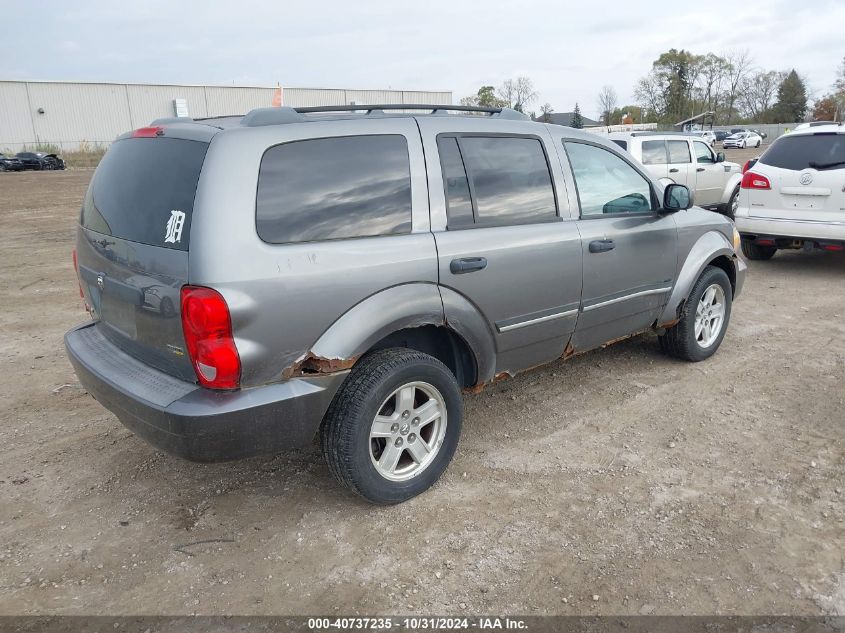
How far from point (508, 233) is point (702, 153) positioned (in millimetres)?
10642

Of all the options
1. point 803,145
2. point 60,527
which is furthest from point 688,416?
point 803,145

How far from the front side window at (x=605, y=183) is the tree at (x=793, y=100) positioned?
90.9 m

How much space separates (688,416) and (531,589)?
6.71ft

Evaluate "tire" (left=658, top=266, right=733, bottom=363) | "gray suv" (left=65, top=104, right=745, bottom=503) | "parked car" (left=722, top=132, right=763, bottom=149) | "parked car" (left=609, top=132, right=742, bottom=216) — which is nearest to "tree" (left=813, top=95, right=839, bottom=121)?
"parked car" (left=722, top=132, right=763, bottom=149)

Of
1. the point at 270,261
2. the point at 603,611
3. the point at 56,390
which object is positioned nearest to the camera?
the point at 603,611

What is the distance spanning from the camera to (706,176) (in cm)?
1269

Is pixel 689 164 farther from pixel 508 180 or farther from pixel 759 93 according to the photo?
pixel 759 93

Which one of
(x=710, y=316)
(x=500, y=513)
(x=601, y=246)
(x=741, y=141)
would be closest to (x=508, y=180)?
(x=601, y=246)

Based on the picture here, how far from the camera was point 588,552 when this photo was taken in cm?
293

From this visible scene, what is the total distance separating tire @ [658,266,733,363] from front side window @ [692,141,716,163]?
8239 millimetres

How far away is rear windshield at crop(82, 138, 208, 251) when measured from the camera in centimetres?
280

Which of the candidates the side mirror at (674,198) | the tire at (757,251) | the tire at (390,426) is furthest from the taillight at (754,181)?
the tire at (390,426)

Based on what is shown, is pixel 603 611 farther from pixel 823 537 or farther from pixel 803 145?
pixel 803 145

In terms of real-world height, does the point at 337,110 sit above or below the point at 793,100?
below
